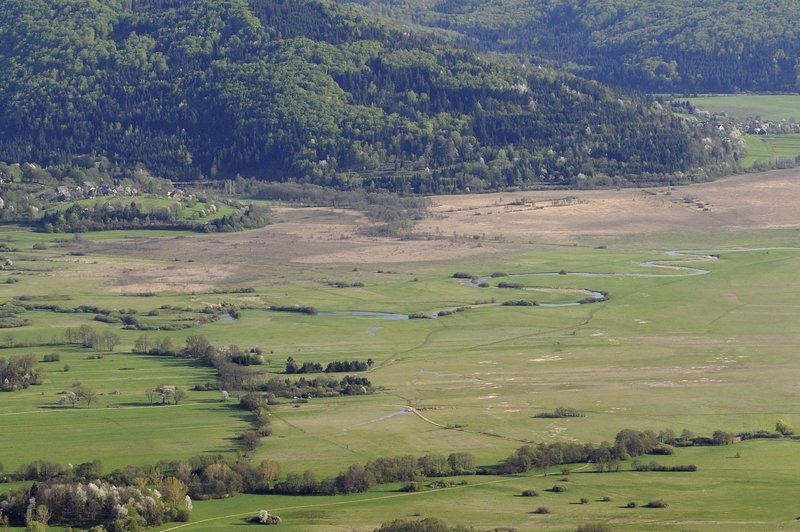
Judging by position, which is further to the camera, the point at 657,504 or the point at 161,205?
the point at 161,205

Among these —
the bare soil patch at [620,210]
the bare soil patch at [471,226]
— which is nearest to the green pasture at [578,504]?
the bare soil patch at [471,226]

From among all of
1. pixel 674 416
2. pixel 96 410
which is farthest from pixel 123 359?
pixel 674 416

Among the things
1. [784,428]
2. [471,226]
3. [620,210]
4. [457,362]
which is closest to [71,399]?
[457,362]

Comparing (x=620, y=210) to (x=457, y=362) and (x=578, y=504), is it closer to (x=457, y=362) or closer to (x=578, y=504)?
(x=457, y=362)

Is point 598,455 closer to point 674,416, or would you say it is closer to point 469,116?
point 674,416

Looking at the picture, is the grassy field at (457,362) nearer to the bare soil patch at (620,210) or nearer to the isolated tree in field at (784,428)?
the isolated tree in field at (784,428)
